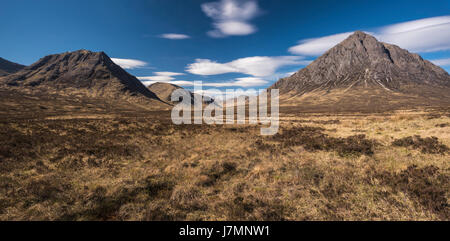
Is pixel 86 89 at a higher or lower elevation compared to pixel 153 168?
higher

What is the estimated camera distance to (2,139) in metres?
17.3

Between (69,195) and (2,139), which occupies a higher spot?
(2,139)

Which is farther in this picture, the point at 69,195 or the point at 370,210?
the point at 69,195
